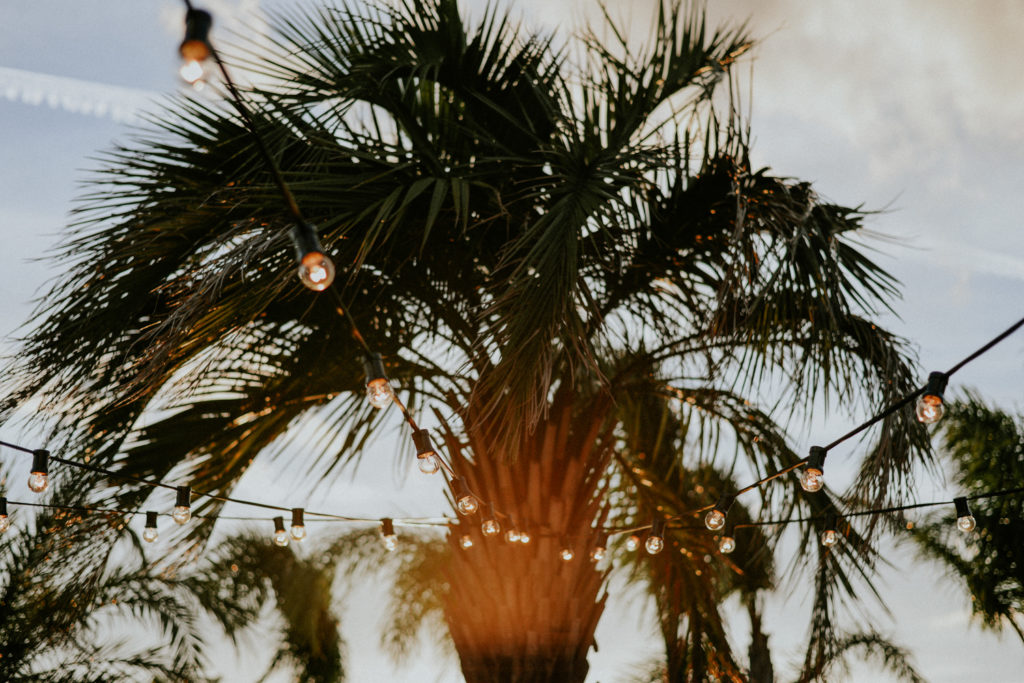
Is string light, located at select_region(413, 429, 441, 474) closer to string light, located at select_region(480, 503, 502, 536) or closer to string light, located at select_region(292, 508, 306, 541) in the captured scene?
string light, located at select_region(480, 503, 502, 536)

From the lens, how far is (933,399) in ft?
7.12

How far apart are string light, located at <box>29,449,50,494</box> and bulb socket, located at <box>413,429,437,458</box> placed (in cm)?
143

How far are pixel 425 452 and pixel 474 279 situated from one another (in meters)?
1.58

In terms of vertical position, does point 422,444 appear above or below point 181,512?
above

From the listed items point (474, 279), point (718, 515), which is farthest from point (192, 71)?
point (718, 515)

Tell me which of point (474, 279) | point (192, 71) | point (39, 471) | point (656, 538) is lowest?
point (656, 538)

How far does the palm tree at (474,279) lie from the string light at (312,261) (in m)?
1.27

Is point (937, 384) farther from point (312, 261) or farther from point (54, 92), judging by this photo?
point (54, 92)

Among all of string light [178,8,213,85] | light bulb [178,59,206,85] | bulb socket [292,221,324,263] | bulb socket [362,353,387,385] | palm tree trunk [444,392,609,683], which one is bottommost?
palm tree trunk [444,392,609,683]

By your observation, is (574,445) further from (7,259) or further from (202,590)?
(202,590)

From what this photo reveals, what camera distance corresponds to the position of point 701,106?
3611 mm

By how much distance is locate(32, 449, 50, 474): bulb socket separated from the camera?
3047mm

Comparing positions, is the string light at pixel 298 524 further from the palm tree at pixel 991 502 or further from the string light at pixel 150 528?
the palm tree at pixel 991 502

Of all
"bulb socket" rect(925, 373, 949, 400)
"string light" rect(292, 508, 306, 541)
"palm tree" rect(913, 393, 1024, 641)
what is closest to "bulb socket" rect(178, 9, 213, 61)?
"bulb socket" rect(925, 373, 949, 400)
